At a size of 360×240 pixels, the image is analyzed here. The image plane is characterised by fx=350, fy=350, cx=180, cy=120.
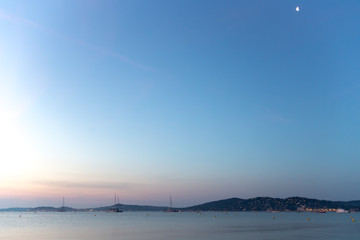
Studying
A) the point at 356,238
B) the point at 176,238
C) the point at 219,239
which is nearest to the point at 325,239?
the point at 356,238

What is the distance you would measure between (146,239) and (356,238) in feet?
116

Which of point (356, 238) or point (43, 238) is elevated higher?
point (43, 238)

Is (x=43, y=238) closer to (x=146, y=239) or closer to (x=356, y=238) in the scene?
(x=146, y=239)

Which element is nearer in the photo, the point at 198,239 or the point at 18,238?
the point at 198,239

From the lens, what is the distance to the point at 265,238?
5938 centimetres

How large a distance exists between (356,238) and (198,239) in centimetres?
2695

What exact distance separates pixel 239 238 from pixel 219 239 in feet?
15.4

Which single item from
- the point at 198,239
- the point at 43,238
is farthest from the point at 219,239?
the point at 43,238

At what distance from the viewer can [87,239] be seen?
192ft

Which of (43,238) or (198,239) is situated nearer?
(198,239)

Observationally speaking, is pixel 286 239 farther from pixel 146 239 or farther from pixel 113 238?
pixel 113 238

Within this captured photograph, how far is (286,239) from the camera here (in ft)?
190

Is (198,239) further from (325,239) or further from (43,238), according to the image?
(43,238)

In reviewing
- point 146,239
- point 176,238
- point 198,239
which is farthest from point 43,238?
point 198,239
